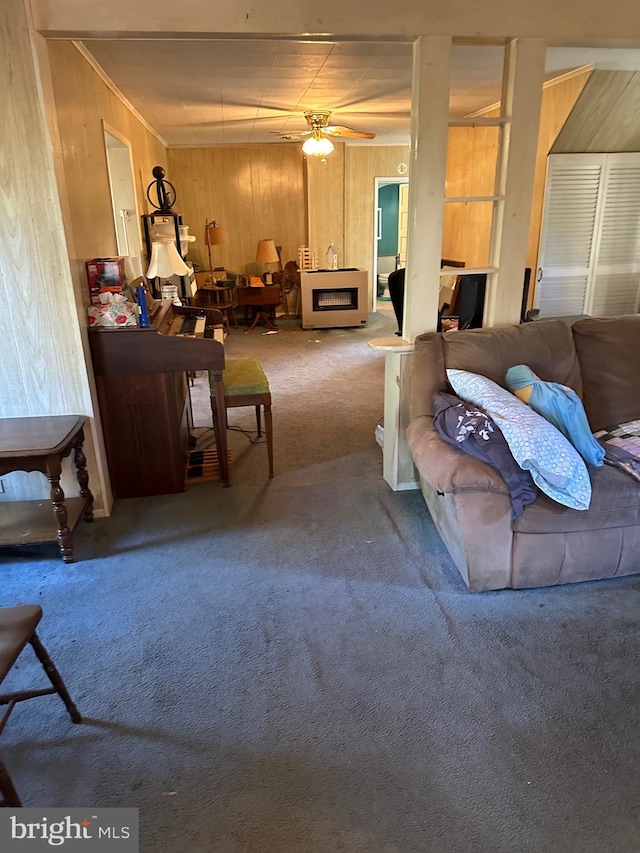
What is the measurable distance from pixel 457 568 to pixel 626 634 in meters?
0.66

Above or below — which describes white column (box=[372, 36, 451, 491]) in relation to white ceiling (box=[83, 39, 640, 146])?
below

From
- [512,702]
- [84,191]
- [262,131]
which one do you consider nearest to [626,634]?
[512,702]

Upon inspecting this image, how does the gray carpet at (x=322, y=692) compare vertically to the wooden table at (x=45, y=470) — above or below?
below

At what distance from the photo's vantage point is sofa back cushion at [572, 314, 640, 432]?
277cm

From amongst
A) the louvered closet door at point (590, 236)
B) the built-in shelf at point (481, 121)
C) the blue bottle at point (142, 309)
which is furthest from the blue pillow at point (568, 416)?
the louvered closet door at point (590, 236)

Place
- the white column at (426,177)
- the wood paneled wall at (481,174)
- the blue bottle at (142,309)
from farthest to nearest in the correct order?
1. the wood paneled wall at (481,174)
2. the blue bottle at (142,309)
3. the white column at (426,177)

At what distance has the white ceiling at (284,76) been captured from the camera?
3312 mm

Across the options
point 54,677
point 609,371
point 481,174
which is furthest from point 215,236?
point 54,677

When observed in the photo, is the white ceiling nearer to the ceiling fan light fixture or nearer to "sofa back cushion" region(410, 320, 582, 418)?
the ceiling fan light fixture

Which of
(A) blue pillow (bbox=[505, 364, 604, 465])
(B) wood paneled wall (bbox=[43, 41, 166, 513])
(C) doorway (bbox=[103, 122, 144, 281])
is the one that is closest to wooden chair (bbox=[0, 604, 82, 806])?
(B) wood paneled wall (bbox=[43, 41, 166, 513])

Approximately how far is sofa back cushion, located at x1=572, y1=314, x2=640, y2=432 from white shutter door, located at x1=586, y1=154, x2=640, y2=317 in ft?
7.91

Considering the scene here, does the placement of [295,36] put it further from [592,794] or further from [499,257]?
[592,794]

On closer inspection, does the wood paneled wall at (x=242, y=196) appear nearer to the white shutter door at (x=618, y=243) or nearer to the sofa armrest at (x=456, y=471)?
the white shutter door at (x=618, y=243)

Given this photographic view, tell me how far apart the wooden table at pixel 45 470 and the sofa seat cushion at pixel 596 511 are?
1.87m
